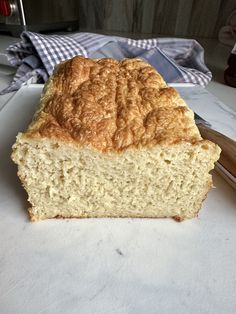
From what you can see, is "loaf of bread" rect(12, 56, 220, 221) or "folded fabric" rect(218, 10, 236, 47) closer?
"loaf of bread" rect(12, 56, 220, 221)

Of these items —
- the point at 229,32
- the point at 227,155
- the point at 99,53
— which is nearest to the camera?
the point at 227,155

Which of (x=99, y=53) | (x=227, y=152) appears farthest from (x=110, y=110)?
(x=99, y=53)

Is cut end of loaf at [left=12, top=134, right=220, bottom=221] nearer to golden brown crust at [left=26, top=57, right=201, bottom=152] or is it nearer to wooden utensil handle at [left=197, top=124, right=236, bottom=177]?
golden brown crust at [left=26, top=57, right=201, bottom=152]

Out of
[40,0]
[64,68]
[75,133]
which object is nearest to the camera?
[75,133]

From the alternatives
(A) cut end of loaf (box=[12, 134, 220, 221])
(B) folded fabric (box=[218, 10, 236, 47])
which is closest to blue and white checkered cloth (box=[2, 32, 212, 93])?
(B) folded fabric (box=[218, 10, 236, 47])

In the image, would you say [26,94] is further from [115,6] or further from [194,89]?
[115,6]

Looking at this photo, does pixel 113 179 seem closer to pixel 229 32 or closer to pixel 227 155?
pixel 227 155

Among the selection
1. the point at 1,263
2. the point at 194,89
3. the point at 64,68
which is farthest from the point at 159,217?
the point at 194,89
